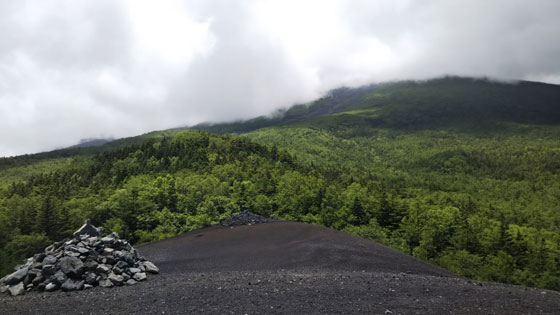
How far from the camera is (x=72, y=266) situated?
17.2 meters

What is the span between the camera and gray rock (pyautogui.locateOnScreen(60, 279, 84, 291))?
1625 cm

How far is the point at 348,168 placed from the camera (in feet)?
458

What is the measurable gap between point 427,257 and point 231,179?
130 feet

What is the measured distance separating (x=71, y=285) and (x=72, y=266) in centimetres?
119

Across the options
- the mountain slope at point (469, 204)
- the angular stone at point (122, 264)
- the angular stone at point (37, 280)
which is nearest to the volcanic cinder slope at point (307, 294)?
the angular stone at point (37, 280)

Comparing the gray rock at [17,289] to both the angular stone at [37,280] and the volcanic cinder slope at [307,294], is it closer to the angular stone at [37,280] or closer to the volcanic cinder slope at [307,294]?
the angular stone at [37,280]

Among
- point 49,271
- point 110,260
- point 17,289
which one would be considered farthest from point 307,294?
Result: point 17,289

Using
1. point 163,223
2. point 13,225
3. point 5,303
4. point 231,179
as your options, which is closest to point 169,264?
point 5,303

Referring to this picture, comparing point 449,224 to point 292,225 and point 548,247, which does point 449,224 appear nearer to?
point 548,247

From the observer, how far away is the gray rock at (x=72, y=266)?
16922mm

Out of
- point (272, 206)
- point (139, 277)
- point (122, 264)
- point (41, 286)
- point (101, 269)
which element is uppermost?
point (101, 269)

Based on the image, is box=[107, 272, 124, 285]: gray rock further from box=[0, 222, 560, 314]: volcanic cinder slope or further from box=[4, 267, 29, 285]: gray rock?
box=[4, 267, 29, 285]: gray rock

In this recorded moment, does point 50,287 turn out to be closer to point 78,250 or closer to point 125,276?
point 78,250

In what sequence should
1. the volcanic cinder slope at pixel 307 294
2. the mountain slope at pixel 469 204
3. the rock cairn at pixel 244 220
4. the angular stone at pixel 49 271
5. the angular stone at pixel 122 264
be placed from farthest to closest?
the mountain slope at pixel 469 204, the rock cairn at pixel 244 220, the angular stone at pixel 122 264, the angular stone at pixel 49 271, the volcanic cinder slope at pixel 307 294
